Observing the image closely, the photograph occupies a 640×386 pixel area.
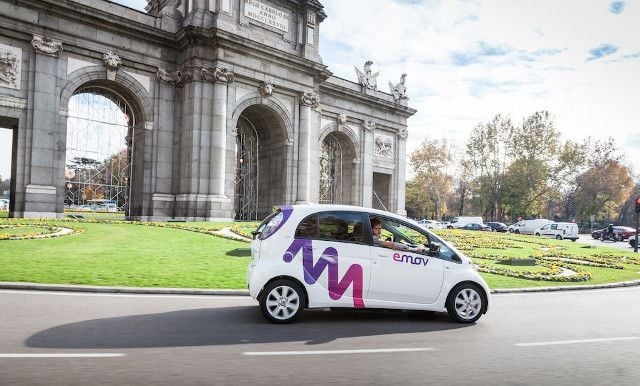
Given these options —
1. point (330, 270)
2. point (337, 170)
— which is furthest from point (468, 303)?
point (337, 170)

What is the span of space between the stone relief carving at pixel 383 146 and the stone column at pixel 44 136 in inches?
946

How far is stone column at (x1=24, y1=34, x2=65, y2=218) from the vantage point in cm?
2119

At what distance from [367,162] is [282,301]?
31.8 meters

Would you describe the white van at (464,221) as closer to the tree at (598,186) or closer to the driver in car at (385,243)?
the tree at (598,186)

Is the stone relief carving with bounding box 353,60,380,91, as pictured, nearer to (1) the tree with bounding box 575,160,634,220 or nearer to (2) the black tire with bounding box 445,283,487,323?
(2) the black tire with bounding box 445,283,487,323

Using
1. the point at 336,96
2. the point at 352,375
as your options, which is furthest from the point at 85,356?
the point at 336,96

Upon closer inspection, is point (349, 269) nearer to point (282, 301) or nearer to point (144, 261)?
point (282, 301)

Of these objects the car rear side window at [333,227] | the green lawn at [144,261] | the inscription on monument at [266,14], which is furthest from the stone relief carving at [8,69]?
the car rear side window at [333,227]

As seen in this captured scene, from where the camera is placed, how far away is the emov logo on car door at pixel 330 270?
22.3 ft

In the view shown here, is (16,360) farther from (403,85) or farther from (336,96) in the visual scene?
(403,85)

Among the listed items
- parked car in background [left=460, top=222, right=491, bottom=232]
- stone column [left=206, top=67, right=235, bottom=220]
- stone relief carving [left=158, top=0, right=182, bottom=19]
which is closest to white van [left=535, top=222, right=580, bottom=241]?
parked car in background [left=460, top=222, right=491, bottom=232]

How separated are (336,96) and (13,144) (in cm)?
2107

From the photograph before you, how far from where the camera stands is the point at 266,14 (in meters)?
28.1

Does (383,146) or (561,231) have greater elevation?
(383,146)
